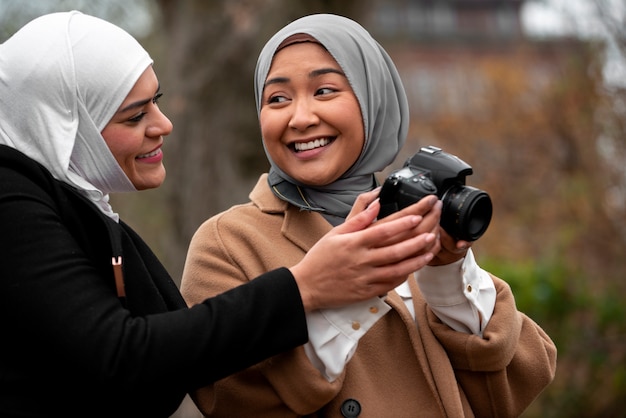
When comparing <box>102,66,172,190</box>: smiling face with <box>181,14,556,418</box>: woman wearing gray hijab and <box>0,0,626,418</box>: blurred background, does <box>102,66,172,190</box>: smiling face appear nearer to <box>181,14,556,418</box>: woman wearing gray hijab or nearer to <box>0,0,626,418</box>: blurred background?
<box>181,14,556,418</box>: woman wearing gray hijab

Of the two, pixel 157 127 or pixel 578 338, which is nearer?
pixel 157 127

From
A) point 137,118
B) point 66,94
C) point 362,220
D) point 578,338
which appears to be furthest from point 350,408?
point 578,338

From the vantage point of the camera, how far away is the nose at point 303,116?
2.77 meters

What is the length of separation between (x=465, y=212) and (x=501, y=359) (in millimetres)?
498

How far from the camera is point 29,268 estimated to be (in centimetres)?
220

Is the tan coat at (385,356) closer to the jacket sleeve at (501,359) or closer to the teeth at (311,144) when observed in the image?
the jacket sleeve at (501,359)

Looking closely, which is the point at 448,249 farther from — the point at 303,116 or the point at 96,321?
the point at 96,321

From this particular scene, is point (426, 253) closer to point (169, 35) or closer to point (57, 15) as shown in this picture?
point (57, 15)

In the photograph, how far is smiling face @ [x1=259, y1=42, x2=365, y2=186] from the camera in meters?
2.80

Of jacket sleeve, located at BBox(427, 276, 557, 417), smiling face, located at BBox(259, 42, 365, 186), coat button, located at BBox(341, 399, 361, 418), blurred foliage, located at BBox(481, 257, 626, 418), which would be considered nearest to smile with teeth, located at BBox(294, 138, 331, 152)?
smiling face, located at BBox(259, 42, 365, 186)

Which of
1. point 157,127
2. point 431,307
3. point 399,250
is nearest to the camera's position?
point 399,250

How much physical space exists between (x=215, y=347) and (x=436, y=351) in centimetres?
73

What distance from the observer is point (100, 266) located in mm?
2402

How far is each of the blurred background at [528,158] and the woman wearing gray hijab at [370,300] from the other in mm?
4135
